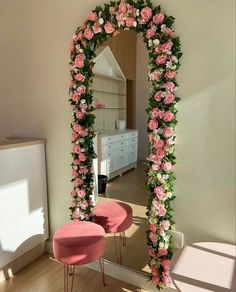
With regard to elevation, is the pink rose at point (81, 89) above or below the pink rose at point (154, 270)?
above

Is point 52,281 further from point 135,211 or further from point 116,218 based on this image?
point 135,211

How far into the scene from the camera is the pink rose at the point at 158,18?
1.57 meters

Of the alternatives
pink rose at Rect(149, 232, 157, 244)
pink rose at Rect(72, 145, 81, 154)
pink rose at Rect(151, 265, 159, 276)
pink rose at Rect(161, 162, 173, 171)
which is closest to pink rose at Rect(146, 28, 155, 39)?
pink rose at Rect(161, 162, 173, 171)

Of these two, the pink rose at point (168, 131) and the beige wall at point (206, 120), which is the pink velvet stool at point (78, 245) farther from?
the pink rose at point (168, 131)

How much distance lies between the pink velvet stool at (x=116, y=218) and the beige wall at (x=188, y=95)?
15.5 inches

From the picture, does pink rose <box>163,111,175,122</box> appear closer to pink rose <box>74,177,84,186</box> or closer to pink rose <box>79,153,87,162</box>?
pink rose <box>79,153,87,162</box>

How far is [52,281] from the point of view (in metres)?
2.04

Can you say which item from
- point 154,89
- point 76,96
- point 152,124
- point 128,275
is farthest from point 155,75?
point 128,275

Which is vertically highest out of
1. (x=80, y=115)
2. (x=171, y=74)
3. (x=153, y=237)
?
(x=171, y=74)

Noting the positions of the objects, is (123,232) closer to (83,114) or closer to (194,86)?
(83,114)

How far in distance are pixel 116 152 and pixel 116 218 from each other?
0.52 metres

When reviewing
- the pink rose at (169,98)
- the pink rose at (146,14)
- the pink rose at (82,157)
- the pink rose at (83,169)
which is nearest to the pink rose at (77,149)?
the pink rose at (82,157)

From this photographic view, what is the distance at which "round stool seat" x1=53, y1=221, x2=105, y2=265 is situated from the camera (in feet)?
5.30

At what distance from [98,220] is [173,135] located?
93cm
